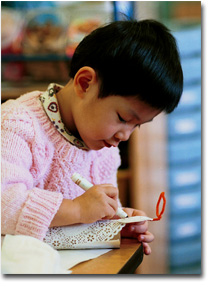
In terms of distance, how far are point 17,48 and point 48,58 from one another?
5.3 inches

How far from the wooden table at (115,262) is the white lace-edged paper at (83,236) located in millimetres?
23

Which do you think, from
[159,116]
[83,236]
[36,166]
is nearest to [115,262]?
[83,236]

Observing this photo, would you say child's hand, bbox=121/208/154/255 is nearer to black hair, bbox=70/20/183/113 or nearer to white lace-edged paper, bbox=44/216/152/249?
white lace-edged paper, bbox=44/216/152/249

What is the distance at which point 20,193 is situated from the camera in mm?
604

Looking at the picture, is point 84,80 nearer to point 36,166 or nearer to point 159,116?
point 36,166

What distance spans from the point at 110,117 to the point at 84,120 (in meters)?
0.06

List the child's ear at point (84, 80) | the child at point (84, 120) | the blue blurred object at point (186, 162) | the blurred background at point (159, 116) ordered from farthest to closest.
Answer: the blue blurred object at point (186, 162)
the blurred background at point (159, 116)
the child's ear at point (84, 80)
the child at point (84, 120)

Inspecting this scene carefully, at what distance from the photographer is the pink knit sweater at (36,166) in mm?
599

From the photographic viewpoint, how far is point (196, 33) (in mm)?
1853

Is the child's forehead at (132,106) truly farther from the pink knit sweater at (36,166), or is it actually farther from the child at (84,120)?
the pink knit sweater at (36,166)

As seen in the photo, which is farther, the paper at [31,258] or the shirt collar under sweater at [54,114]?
the shirt collar under sweater at [54,114]

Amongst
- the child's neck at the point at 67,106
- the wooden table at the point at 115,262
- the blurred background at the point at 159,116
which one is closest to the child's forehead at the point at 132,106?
the child's neck at the point at 67,106

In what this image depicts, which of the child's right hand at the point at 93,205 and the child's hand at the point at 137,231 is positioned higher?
the child's right hand at the point at 93,205

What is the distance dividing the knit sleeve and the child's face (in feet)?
0.37
